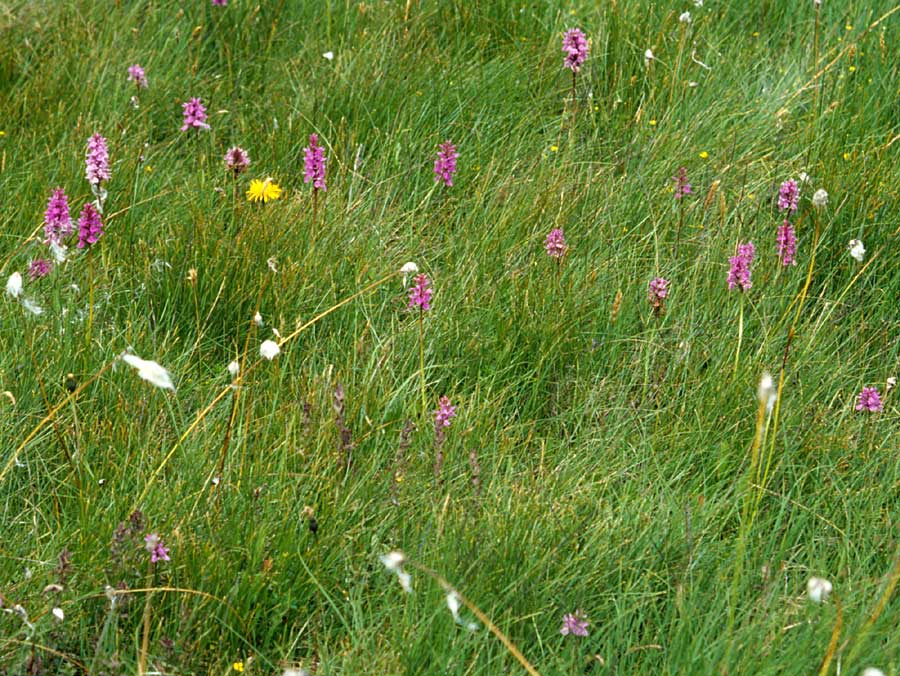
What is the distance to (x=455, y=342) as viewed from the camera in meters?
2.97

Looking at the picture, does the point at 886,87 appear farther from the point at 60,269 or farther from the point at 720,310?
the point at 60,269

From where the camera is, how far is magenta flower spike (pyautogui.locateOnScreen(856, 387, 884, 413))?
2.67 meters

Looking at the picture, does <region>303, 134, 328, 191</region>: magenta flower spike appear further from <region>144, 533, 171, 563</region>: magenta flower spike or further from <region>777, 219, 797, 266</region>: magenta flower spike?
<region>144, 533, 171, 563</region>: magenta flower spike

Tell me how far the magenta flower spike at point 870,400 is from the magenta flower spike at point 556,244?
82 cm

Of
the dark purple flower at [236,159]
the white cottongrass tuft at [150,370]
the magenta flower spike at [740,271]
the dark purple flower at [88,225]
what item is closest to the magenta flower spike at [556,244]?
the magenta flower spike at [740,271]

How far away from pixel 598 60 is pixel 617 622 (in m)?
2.55

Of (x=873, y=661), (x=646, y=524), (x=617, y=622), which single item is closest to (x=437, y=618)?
(x=617, y=622)

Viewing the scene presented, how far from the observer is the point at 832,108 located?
3.86 m

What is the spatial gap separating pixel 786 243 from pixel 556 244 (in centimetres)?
58

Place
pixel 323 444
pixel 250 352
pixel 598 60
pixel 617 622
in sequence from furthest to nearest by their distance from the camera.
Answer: pixel 598 60
pixel 250 352
pixel 323 444
pixel 617 622

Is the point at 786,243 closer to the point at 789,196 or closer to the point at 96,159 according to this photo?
the point at 789,196

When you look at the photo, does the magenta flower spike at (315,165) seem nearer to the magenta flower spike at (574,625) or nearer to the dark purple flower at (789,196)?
the dark purple flower at (789,196)

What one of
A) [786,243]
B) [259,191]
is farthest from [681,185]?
[259,191]

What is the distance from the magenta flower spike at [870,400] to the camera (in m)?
2.67
